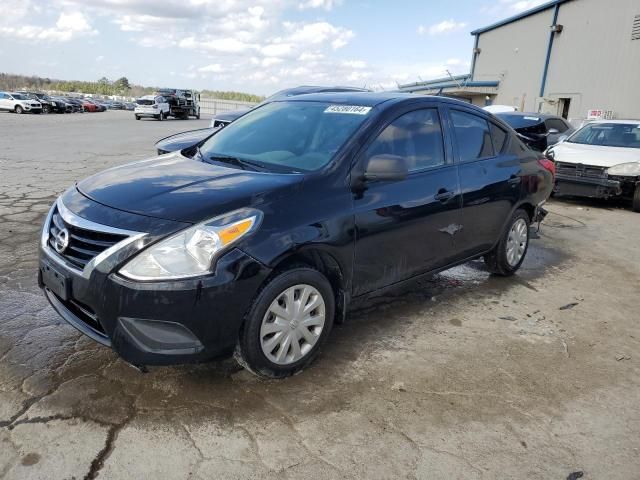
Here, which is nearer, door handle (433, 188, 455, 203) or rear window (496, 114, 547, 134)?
door handle (433, 188, 455, 203)

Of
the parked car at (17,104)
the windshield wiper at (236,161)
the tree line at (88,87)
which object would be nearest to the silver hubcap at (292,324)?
the windshield wiper at (236,161)

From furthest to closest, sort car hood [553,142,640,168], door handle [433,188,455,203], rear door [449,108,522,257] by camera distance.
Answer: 1. car hood [553,142,640,168]
2. rear door [449,108,522,257]
3. door handle [433,188,455,203]

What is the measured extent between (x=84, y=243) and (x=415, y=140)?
91.9 inches

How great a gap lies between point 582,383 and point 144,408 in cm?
264

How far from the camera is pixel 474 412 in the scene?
284 centimetres

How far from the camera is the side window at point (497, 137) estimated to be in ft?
15.0

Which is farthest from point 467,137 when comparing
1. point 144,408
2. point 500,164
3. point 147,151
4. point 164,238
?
point 147,151

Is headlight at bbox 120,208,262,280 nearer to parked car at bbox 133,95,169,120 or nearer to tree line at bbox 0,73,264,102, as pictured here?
parked car at bbox 133,95,169,120

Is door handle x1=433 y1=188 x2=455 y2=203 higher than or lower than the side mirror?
lower

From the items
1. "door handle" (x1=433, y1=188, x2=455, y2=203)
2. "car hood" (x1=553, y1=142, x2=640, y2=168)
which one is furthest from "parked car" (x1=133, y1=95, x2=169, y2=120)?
"door handle" (x1=433, y1=188, x2=455, y2=203)

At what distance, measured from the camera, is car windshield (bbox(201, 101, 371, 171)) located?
3330mm

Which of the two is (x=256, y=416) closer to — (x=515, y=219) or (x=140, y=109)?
(x=515, y=219)

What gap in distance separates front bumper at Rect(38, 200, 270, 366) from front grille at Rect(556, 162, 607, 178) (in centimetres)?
804

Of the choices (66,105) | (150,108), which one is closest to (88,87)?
(66,105)
